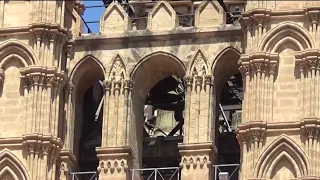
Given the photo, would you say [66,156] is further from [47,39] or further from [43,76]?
[47,39]

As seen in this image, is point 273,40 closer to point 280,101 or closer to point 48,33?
point 280,101

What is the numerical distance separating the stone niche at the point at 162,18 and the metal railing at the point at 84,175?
2.89 metres

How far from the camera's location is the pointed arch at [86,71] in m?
44.0

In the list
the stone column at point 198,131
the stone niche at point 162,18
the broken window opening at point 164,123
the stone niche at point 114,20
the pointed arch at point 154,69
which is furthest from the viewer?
the broken window opening at point 164,123

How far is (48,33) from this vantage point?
144 feet

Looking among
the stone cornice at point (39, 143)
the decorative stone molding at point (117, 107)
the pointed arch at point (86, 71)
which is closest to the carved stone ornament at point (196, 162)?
the decorative stone molding at point (117, 107)

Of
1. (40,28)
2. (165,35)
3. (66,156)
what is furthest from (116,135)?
(40,28)

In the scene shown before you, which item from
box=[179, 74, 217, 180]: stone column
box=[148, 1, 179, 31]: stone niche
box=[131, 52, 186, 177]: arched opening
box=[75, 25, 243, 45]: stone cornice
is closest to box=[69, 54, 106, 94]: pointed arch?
box=[75, 25, 243, 45]: stone cornice

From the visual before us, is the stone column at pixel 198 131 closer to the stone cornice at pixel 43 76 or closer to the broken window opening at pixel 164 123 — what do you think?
the broken window opening at pixel 164 123

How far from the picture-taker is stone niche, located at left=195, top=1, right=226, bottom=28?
43.7 m

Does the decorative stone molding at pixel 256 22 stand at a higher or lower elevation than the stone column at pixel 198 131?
higher

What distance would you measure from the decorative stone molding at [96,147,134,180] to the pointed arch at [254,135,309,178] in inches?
107

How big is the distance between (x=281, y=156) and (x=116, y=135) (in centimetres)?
327

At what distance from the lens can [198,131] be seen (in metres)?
42.7
